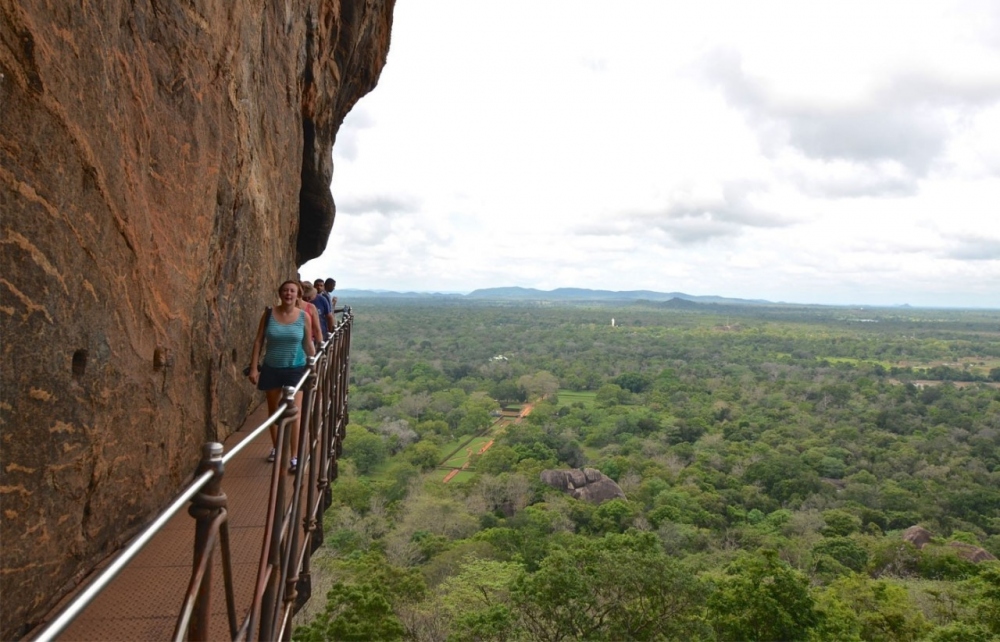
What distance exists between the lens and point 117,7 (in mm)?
Result: 3482

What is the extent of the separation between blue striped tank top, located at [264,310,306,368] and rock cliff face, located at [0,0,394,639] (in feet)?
1.91

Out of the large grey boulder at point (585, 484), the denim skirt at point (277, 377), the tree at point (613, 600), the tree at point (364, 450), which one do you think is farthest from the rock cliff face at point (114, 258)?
the tree at point (364, 450)

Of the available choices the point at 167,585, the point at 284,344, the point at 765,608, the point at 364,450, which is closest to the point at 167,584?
the point at 167,585

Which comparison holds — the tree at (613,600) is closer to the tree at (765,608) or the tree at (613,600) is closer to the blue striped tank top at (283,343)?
the tree at (765,608)

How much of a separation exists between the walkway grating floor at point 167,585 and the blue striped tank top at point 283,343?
3.38ft

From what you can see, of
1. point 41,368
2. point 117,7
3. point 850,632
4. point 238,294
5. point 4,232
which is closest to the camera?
point 4,232

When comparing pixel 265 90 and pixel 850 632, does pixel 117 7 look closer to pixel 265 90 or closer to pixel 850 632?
pixel 265 90

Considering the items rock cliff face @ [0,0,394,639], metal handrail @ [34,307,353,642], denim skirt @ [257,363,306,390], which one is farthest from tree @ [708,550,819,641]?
denim skirt @ [257,363,306,390]

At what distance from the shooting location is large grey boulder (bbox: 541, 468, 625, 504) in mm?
38531

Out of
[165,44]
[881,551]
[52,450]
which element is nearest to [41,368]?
[52,450]

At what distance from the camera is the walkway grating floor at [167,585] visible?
2.83 meters

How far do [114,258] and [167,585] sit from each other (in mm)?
1822

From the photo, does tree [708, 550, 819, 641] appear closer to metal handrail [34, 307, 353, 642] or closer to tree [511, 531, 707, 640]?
tree [511, 531, 707, 640]

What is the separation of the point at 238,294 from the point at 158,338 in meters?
2.31
